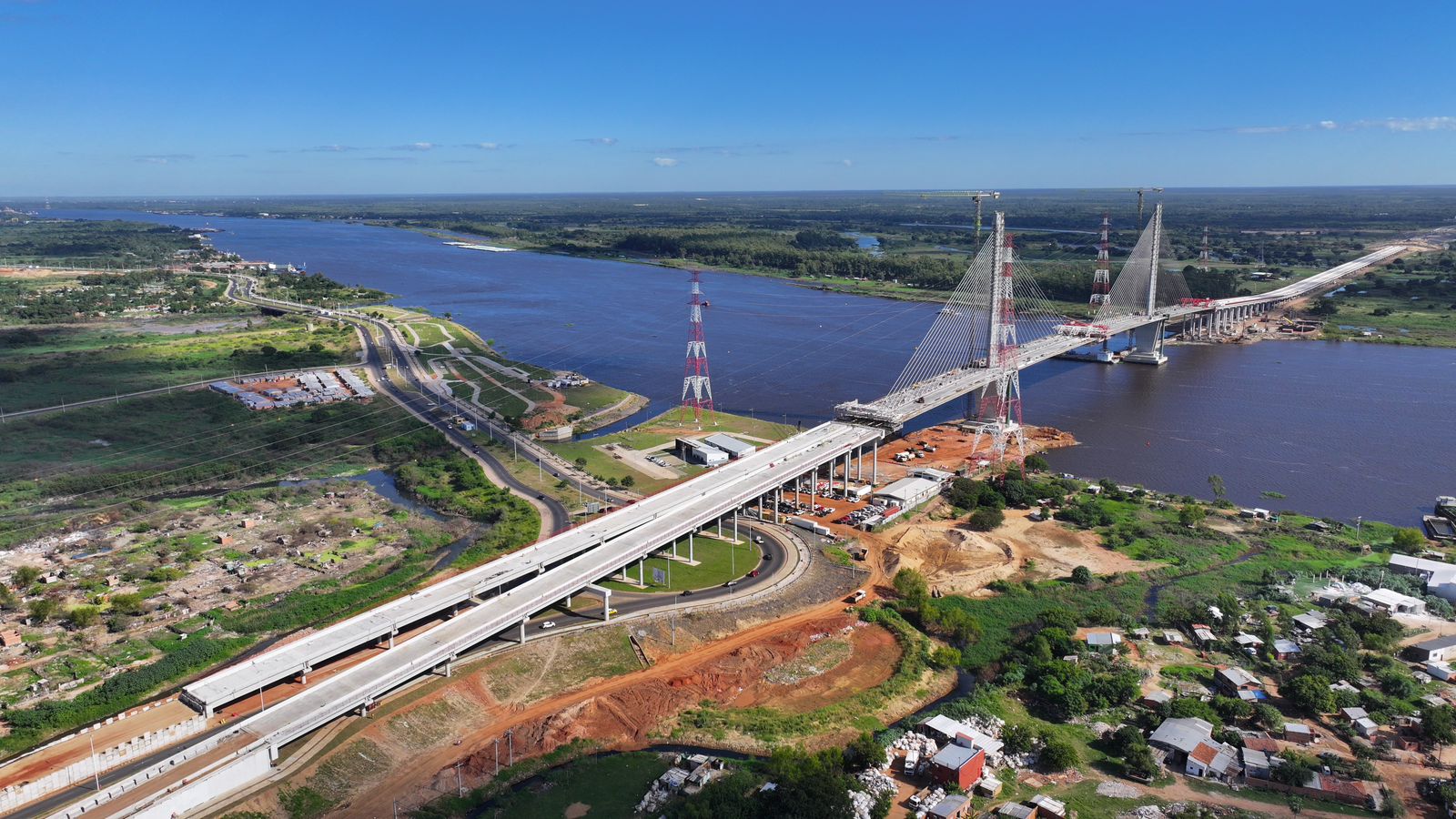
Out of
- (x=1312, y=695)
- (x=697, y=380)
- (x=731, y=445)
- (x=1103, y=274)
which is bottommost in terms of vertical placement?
(x=1312, y=695)

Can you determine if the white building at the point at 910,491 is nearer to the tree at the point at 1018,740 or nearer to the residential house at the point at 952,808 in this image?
the tree at the point at 1018,740

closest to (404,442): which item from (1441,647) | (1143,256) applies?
(1441,647)

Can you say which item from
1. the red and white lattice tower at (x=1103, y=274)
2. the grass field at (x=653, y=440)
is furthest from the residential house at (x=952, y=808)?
the red and white lattice tower at (x=1103, y=274)

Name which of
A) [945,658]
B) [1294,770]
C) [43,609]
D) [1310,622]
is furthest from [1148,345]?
[43,609]

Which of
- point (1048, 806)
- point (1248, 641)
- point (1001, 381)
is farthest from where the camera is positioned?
point (1001, 381)

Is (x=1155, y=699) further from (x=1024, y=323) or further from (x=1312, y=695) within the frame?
(x=1024, y=323)

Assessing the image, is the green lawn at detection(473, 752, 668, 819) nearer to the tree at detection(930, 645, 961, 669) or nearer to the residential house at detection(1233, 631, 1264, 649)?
the tree at detection(930, 645, 961, 669)
